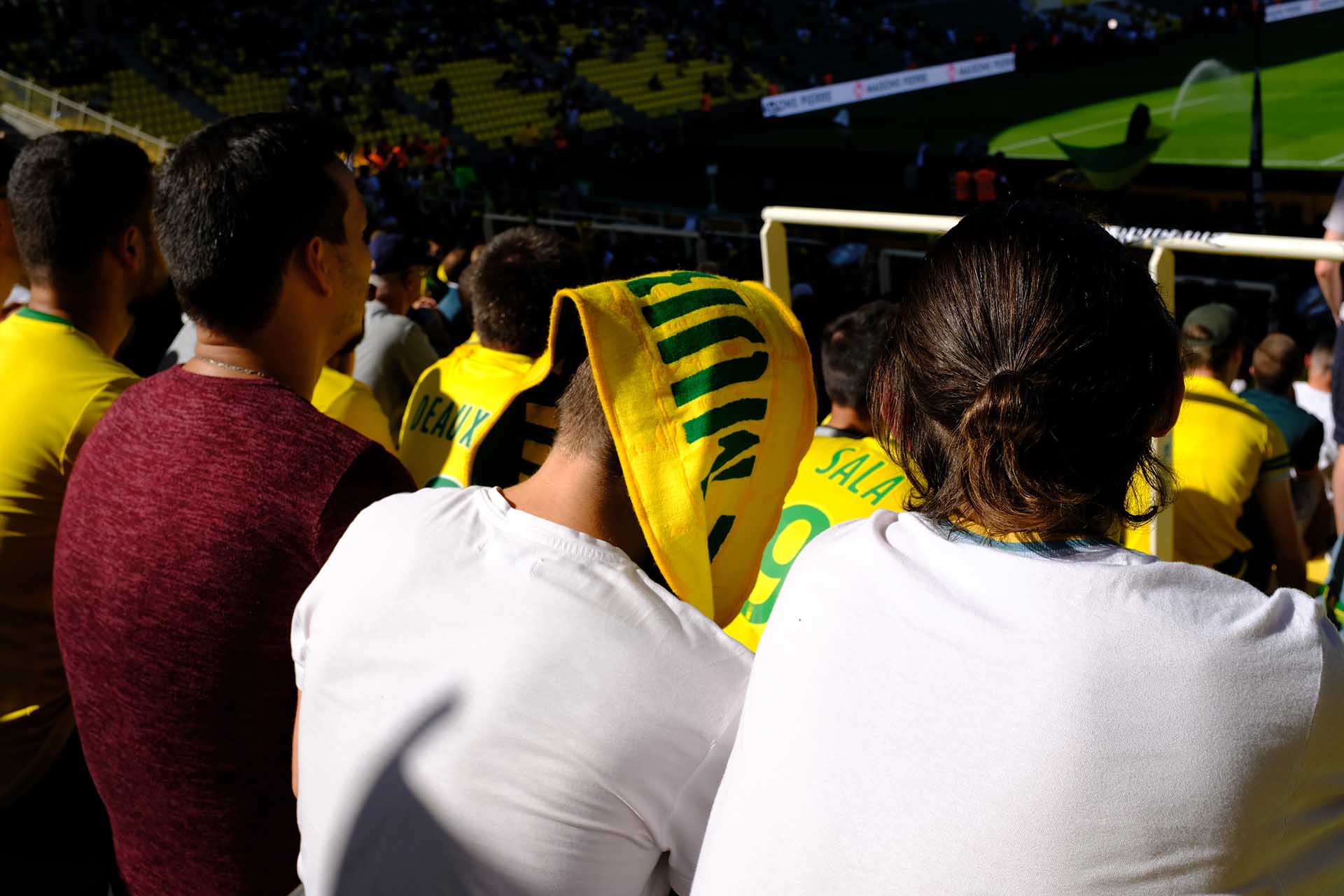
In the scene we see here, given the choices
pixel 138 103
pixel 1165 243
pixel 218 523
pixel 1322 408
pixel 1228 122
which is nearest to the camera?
pixel 218 523

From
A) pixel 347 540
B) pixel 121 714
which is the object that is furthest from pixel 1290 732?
pixel 121 714

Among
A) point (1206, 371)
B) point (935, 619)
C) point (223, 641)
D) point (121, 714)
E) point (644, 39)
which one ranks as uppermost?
point (644, 39)

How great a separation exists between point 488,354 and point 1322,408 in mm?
3647

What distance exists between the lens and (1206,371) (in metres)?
3.71

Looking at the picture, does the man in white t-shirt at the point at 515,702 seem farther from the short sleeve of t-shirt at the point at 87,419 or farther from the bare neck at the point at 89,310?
the bare neck at the point at 89,310

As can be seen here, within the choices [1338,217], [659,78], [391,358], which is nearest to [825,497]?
[1338,217]

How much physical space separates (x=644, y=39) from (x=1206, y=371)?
1214 inches

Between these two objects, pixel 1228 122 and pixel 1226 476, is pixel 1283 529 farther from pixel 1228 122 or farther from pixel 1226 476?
pixel 1228 122

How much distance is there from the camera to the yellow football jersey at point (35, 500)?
189cm

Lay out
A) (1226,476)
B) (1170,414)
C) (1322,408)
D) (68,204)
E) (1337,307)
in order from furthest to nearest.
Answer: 1. (1322,408)
2. (1337,307)
3. (1226,476)
4. (68,204)
5. (1170,414)

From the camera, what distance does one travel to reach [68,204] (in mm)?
2059

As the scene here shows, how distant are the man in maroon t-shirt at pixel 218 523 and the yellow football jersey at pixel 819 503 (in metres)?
0.93

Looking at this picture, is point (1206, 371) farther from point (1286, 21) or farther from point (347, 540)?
point (1286, 21)

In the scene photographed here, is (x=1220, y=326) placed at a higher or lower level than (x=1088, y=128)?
higher
